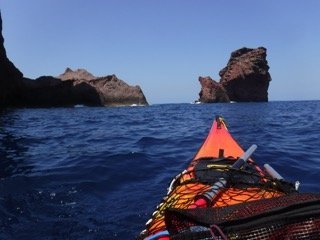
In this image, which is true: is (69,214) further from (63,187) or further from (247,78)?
(247,78)

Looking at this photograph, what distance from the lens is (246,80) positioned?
3497 inches

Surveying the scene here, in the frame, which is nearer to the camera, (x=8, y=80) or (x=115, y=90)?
(x=8, y=80)

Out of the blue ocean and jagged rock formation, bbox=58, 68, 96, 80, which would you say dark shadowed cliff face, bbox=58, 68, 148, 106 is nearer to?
jagged rock formation, bbox=58, 68, 96, 80

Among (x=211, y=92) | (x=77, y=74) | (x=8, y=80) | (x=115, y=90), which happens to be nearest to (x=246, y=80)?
(x=211, y=92)

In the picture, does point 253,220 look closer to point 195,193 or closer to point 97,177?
point 195,193

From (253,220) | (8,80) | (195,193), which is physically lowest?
(195,193)

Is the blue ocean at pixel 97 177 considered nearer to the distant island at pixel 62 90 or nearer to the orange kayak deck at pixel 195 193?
the orange kayak deck at pixel 195 193

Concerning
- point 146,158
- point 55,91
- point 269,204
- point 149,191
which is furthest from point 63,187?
point 55,91

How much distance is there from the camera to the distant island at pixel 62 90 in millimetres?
48650

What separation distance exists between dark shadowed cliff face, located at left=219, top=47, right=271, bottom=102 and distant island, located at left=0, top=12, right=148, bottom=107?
84.4ft

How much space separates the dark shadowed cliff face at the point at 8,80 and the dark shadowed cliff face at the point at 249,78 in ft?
173

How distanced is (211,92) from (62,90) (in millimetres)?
39567

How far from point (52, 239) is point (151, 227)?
180 cm

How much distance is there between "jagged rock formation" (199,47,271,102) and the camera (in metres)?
88.1
